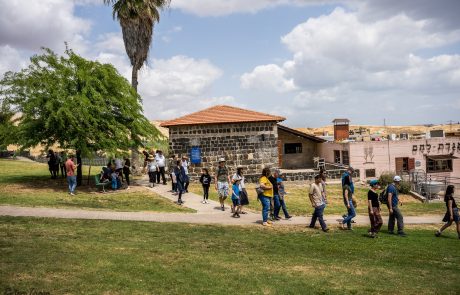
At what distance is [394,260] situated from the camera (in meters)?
9.73

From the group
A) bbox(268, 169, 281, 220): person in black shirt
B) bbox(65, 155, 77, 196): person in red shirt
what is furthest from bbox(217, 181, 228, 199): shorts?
bbox(65, 155, 77, 196): person in red shirt

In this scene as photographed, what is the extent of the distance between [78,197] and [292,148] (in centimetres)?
1971

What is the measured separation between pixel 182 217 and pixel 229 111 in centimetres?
1275

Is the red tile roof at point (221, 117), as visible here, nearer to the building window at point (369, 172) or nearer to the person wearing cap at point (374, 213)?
the building window at point (369, 172)

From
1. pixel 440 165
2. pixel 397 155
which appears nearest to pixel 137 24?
pixel 397 155

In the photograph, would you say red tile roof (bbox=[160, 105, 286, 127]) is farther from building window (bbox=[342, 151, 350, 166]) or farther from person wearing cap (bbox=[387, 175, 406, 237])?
person wearing cap (bbox=[387, 175, 406, 237])

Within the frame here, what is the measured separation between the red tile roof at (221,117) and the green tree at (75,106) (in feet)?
11.7

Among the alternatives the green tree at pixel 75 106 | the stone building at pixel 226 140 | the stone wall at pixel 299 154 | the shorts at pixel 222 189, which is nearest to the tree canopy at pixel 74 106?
the green tree at pixel 75 106

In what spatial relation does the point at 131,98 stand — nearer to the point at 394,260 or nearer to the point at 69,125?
the point at 69,125

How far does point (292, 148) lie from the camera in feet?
108

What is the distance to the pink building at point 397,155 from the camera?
3142 cm

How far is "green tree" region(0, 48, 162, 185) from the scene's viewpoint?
18.5m

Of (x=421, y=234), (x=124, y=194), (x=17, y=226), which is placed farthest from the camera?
(x=124, y=194)

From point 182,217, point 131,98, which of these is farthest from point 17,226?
point 131,98
